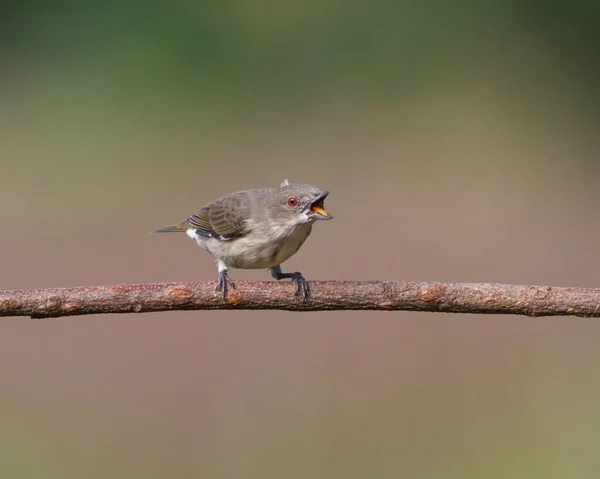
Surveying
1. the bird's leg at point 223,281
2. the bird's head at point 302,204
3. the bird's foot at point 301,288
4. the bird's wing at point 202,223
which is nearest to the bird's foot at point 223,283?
the bird's leg at point 223,281

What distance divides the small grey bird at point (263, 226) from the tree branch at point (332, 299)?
0.95ft

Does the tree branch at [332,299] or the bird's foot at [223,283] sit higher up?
the bird's foot at [223,283]

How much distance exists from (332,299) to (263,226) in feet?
2.84

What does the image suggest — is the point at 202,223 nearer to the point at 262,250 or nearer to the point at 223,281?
the point at 262,250

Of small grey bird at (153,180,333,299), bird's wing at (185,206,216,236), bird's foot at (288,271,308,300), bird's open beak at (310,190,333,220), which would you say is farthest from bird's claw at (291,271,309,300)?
bird's wing at (185,206,216,236)

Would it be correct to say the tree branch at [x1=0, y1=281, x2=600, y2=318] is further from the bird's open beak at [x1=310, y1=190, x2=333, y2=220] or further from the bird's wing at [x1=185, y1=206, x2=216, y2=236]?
the bird's wing at [x1=185, y1=206, x2=216, y2=236]

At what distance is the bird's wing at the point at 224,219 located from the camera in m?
4.86

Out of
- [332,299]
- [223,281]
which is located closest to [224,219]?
[223,281]

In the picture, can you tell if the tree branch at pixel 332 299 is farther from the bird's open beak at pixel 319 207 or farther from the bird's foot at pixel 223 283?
the bird's open beak at pixel 319 207

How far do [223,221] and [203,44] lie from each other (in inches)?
314

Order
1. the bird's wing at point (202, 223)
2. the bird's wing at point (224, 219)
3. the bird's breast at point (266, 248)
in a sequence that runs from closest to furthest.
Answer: the bird's breast at point (266, 248) → the bird's wing at point (224, 219) → the bird's wing at point (202, 223)

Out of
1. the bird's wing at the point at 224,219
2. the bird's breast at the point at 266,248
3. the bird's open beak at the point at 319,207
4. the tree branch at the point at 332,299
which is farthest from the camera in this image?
the bird's wing at the point at 224,219

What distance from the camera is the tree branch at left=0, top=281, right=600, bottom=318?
147 inches

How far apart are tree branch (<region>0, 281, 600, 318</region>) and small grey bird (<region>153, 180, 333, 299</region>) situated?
290 mm
